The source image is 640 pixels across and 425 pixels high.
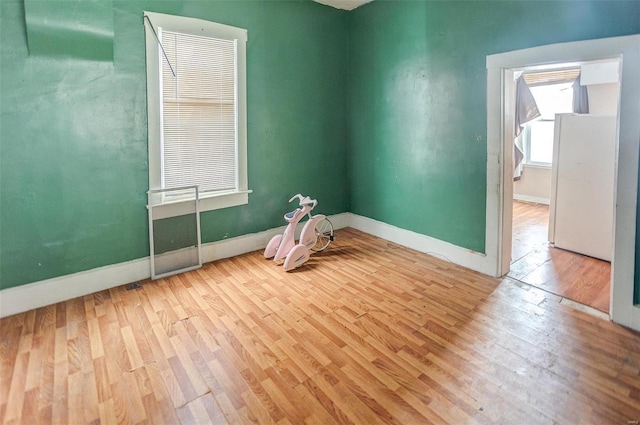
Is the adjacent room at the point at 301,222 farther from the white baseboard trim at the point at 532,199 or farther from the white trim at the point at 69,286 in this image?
the white baseboard trim at the point at 532,199

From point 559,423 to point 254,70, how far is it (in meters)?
3.91

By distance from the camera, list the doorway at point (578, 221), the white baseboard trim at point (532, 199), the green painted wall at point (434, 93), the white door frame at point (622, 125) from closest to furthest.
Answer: the white door frame at point (622, 125) → the green painted wall at point (434, 93) → the doorway at point (578, 221) → the white baseboard trim at point (532, 199)

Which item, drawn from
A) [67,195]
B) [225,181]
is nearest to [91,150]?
[67,195]

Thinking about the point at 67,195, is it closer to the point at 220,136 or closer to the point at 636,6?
the point at 220,136

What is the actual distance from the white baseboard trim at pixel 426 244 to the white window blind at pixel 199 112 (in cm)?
194

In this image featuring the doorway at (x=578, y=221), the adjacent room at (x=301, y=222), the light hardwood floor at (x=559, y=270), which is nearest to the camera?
the adjacent room at (x=301, y=222)

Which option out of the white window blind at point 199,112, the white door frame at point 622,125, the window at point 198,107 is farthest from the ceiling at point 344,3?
the white door frame at point 622,125

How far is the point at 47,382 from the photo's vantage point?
2.06m

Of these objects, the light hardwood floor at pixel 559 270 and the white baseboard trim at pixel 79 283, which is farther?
the light hardwood floor at pixel 559 270

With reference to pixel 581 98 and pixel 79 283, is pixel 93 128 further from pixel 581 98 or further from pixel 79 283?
pixel 581 98

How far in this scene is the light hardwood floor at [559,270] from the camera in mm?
3059

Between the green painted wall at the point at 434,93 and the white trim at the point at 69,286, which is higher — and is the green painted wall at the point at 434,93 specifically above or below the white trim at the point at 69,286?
above

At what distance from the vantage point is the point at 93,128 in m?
3.09

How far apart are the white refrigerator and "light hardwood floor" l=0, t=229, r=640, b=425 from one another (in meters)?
1.36
